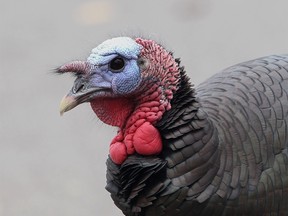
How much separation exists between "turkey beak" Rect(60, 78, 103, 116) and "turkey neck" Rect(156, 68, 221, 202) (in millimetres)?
282

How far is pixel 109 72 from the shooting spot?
3.25 metres

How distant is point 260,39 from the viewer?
6859mm

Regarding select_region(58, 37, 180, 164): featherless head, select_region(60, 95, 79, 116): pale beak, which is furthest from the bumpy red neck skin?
select_region(60, 95, 79, 116): pale beak

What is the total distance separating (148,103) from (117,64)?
18cm

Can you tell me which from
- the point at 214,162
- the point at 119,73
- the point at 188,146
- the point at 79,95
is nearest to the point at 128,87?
the point at 119,73

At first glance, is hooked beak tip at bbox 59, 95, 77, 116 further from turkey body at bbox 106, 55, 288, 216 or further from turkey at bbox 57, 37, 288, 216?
turkey body at bbox 106, 55, 288, 216

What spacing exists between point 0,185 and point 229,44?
2.20m

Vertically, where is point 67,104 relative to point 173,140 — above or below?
above

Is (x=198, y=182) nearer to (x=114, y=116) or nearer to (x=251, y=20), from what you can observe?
(x=114, y=116)

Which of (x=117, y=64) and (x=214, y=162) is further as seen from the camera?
(x=214, y=162)

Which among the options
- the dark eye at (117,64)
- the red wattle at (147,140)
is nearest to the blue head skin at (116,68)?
the dark eye at (117,64)

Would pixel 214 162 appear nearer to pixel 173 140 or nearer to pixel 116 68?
pixel 173 140

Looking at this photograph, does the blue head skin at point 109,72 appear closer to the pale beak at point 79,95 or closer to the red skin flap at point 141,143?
the pale beak at point 79,95

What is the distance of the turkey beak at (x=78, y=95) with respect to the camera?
126 inches
